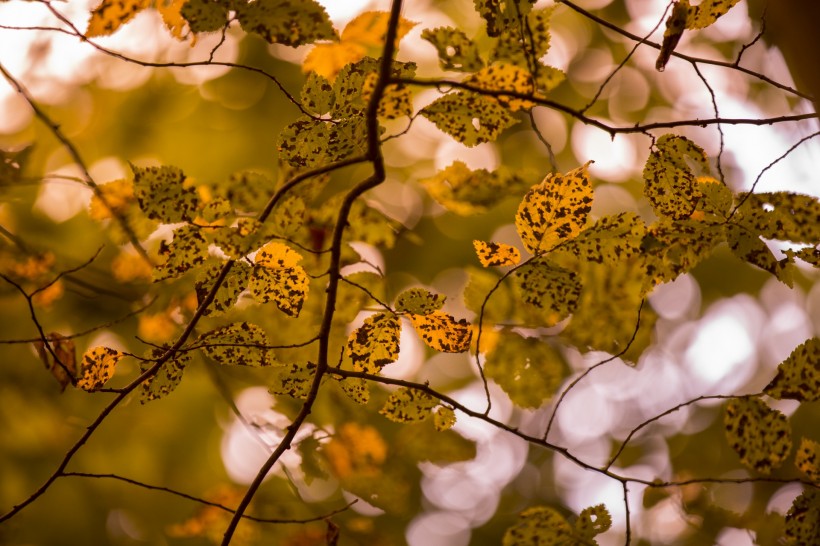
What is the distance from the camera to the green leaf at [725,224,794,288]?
0.68 metres

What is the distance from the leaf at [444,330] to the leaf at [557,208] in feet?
0.46

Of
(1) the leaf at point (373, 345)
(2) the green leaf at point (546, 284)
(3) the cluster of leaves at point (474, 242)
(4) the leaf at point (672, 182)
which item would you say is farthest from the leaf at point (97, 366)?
(4) the leaf at point (672, 182)

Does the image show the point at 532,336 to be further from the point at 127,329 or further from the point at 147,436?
the point at 147,436

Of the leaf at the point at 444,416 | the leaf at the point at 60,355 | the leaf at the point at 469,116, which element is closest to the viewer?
the leaf at the point at 469,116

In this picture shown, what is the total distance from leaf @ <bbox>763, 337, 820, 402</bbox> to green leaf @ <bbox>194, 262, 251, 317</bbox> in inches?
24.0

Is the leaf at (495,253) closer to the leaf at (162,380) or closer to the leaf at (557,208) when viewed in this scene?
the leaf at (557,208)

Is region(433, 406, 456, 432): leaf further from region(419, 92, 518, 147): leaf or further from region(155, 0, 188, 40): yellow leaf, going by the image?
region(155, 0, 188, 40): yellow leaf

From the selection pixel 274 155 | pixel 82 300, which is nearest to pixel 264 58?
pixel 274 155

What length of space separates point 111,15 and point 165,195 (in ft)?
0.66

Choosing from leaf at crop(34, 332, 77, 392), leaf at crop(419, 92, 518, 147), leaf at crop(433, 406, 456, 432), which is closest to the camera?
leaf at crop(419, 92, 518, 147)

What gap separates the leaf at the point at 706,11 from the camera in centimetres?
67

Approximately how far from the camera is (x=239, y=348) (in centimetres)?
75

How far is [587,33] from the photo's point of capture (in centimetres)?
268

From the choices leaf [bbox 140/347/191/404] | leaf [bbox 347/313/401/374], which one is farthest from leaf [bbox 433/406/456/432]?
leaf [bbox 140/347/191/404]
